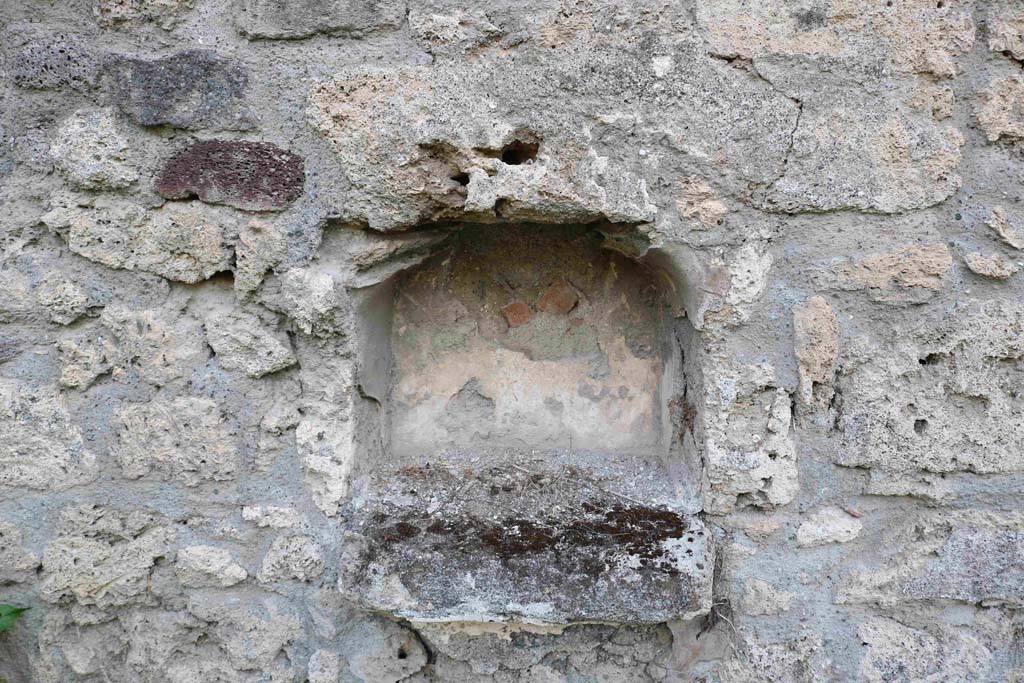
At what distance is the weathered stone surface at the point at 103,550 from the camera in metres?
1.30

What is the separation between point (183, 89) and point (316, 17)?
0.28 metres

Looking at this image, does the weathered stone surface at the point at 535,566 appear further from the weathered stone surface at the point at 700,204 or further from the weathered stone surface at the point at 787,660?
the weathered stone surface at the point at 700,204

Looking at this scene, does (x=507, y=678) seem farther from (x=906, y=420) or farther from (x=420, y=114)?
(x=420, y=114)

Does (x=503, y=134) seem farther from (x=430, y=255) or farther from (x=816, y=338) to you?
(x=816, y=338)

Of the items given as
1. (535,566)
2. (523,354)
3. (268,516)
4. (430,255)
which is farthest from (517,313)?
(268,516)

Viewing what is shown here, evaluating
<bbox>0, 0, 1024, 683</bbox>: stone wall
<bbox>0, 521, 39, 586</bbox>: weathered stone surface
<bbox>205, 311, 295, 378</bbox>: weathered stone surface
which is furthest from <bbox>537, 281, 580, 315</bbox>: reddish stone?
<bbox>0, 521, 39, 586</bbox>: weathered stone surface

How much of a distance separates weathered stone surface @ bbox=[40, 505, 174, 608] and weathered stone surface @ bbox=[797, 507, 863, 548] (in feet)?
4.20

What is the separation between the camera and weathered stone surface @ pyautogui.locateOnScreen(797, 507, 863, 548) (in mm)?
1250

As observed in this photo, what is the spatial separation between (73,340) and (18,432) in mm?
226

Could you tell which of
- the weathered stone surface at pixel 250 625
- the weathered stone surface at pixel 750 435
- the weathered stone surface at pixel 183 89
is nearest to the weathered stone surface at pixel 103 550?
the weathered stone surface at pixel 250 625

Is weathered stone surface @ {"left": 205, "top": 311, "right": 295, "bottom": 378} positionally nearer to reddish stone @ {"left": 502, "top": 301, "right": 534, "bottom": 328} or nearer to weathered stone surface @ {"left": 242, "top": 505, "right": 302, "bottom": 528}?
weathered stone surface @ {"left": 242, "top": 505, "right": 302, "bottom": 528}

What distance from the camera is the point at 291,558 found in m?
1.30

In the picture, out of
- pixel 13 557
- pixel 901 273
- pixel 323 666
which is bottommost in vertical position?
pixel 323 666

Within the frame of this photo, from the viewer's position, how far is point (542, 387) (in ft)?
4.98
